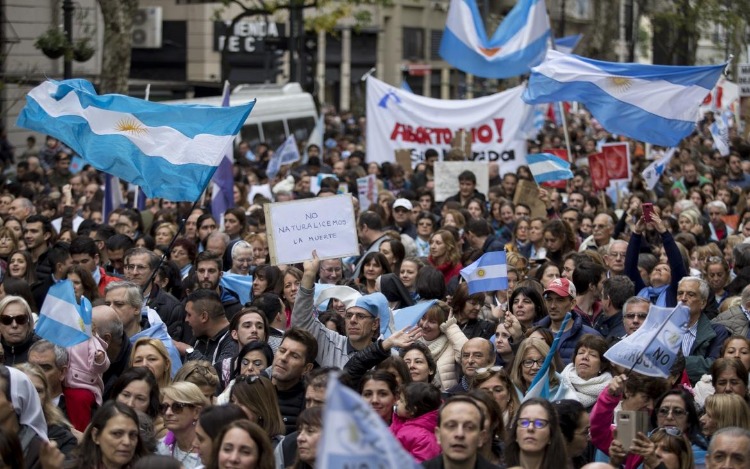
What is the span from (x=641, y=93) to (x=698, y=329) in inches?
186

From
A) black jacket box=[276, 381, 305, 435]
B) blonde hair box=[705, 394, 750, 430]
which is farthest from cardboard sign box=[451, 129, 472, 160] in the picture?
blonde hair box=[705, 394, 750, 430]

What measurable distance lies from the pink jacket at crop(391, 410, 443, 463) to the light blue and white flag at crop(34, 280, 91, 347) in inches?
74.1

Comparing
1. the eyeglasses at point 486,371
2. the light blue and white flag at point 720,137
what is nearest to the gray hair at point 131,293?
the eyeglasses at point 486,371

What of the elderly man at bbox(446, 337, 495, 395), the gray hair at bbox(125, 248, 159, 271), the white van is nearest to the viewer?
the elderly man at bbox(446, 337, 495, 395)

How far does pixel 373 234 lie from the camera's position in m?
12.2

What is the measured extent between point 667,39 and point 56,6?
3616 centimetres

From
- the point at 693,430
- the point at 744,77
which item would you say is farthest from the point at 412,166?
the point at 693,430

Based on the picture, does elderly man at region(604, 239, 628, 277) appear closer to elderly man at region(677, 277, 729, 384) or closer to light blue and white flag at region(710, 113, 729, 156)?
elderly man at region(677, 277, 729, 384)

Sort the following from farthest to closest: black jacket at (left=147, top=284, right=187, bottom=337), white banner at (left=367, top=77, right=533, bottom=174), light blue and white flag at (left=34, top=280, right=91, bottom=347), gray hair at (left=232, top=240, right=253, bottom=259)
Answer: white banner at (left=367, top=77, right=533, bottom=174) < gray hair at (left=232, top=240, right=253, bottom=259) < black jacket at (left=147, top=284, right=187, bottom=337) < light blue and white flag at (left=34, top=280, right=91, bottom=347)

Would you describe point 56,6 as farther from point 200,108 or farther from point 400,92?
point 200,108

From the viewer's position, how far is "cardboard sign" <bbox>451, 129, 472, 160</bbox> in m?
20.2

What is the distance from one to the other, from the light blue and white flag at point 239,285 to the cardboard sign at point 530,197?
530 cm

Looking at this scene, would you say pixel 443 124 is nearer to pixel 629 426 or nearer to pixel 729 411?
pixel 729 411

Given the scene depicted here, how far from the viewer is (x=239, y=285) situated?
10.8m
